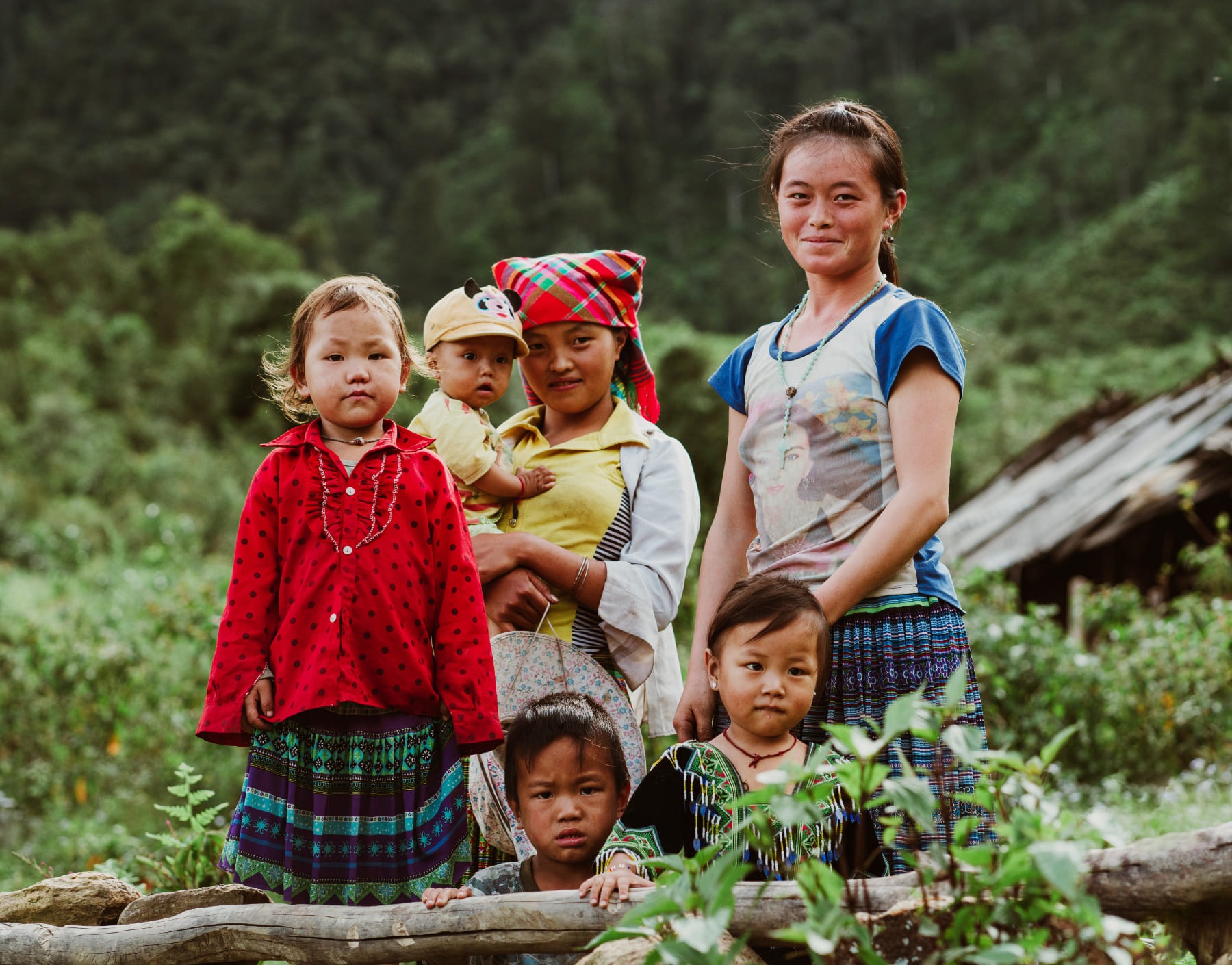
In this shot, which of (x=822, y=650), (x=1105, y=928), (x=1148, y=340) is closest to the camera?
(x=1105, y=928)

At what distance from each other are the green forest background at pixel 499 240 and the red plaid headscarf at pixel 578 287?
72 cm

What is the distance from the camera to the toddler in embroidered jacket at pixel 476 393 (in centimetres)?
265

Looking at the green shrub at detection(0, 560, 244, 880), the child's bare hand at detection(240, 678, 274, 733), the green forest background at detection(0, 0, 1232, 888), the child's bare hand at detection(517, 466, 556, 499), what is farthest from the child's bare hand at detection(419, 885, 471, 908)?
the green shrub at detection(0, 560, 244, 880)

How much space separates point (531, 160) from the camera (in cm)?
3862

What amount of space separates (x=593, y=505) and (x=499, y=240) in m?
34.7

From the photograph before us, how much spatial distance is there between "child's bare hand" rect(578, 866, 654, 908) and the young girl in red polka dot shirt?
44 centimetres

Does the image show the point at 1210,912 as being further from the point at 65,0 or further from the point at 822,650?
the point at 65,0

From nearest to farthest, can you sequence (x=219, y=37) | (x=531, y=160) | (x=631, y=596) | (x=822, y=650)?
(x=822, y=650) → (x=631, y=596) → (x=531, y=160) → (x=219, y=37)

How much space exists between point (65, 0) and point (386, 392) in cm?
5424

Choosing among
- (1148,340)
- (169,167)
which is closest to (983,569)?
(1148,340)

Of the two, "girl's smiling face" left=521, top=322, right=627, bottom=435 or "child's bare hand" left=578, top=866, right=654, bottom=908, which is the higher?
"girl's smiling face" left=521, top=322, right=627, bottom=435

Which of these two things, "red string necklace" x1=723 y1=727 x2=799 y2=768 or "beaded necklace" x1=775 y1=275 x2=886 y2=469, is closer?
"red string necklace" x1=723 y1=727 x2=799 y2=768

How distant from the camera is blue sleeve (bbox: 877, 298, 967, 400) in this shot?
87.7 inches

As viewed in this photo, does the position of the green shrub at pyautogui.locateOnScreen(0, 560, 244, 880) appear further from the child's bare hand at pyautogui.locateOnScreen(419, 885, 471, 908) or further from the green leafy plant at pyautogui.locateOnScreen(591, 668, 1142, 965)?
the green leafy plant at pyautogui.locateOnScreen(591, 668, 1142, 965)
